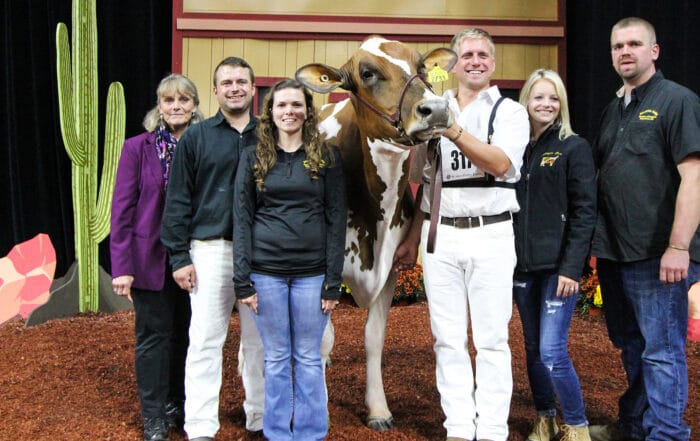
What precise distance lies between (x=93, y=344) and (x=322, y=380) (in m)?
3.19

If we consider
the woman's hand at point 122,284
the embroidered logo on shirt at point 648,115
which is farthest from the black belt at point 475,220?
the woman's hand at point 122,284

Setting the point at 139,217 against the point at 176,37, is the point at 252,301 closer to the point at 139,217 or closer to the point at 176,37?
the point at 139,217

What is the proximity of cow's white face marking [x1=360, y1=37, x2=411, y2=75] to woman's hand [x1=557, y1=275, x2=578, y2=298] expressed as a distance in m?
1.24

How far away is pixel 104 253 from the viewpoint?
8.27 metres

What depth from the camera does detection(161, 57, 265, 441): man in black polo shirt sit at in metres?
3.33

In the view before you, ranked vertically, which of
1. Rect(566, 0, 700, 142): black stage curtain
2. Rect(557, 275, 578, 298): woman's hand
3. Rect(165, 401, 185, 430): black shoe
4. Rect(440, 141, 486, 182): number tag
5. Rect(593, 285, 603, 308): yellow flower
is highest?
Rect(566, 0, 700, 142): black stage curtain

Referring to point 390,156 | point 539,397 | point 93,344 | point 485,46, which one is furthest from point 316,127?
point 93,344

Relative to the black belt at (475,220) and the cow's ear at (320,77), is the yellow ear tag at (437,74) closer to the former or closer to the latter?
the cow's ear at (320,77)

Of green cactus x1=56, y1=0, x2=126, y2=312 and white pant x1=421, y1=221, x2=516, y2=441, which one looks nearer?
white pant x1=421, y1=221, x2=516, y2=441

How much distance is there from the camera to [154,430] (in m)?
3.51

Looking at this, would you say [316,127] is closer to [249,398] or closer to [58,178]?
[249,398]

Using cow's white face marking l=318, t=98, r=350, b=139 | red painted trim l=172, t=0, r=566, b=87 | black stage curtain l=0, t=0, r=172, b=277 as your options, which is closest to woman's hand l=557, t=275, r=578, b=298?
cow's white face marking l=318, t=98, r=350, b=139

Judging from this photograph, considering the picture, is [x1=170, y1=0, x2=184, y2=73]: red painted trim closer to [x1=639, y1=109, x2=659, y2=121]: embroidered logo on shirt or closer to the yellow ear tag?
the yellow ear tag

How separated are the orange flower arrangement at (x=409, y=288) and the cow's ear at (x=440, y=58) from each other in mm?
4321
